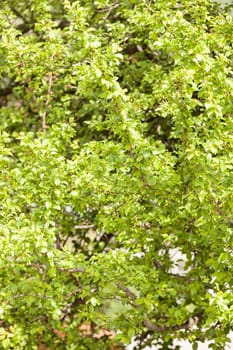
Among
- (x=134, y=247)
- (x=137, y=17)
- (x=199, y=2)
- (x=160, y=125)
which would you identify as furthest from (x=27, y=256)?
(x=160, y=125)

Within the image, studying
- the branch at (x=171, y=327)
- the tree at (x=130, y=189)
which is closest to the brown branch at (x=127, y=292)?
the tree at (x=130, y=189)

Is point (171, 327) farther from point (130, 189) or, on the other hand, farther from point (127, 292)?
point (130, 189)

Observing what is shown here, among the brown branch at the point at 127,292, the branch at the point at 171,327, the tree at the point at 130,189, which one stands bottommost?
the branch at the point at 171,327

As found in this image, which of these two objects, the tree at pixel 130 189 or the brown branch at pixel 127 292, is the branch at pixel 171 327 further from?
the brown branch at pixel 127 292

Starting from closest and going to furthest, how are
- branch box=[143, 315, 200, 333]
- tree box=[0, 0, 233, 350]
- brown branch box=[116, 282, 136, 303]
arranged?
tree box=[0, 0, 233, 350] < brown branch box=[116, 282, 136, 303] < branch box=[143, 315, 200, 333]

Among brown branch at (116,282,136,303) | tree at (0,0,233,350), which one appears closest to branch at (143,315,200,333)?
tree at (0,0,233,350)

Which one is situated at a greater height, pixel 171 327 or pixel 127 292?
pixel 127 292

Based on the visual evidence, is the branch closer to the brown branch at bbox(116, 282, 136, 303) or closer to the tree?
the tree

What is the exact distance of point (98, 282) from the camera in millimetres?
5133

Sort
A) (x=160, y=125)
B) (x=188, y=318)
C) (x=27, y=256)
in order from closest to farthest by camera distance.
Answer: (x=27, y=256) < (x=188, y=318) < (x=160, y=125)

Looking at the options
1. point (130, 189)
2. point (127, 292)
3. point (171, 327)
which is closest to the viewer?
point (130, 189)

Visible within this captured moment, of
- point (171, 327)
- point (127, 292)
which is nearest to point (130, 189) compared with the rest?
point (127, 292)

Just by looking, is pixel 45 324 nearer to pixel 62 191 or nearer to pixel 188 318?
pixel 188 318

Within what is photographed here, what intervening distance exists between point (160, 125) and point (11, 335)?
9.65 ft
